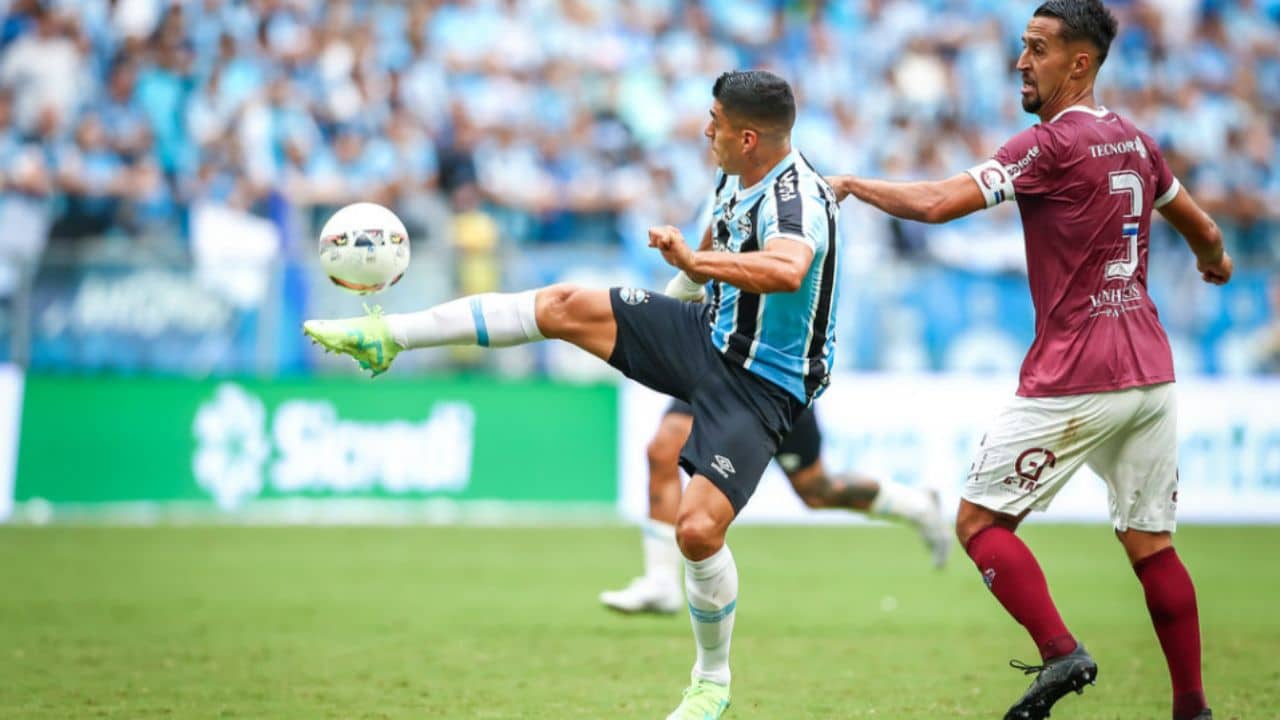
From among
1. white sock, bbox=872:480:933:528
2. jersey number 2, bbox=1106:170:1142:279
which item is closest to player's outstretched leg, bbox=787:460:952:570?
white sock, bbox=872:480:933:528

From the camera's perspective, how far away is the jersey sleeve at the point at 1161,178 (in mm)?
6254

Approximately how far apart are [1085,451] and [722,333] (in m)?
1.53

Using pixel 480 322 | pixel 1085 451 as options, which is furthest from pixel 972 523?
pixel 480 322

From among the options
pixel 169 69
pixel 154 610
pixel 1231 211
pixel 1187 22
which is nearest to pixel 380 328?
pixel 154 610

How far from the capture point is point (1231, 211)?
19188mm

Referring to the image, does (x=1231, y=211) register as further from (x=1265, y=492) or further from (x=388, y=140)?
(x=388, y=140)

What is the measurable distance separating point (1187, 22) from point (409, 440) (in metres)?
13.6

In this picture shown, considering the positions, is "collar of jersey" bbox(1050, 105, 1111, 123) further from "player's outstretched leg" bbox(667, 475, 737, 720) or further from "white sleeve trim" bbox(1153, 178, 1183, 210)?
"player's outstretched leg" bbox(667, 475, 737, 720)

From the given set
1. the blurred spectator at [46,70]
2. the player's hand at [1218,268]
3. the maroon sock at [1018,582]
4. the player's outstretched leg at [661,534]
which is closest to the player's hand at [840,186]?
the maroon sock at [1018,582]

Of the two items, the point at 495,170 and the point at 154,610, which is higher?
the point at 495,170

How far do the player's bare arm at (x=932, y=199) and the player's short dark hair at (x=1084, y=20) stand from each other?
2.50ft

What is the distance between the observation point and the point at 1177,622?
240 inches

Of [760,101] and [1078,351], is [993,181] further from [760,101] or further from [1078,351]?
[760,101]

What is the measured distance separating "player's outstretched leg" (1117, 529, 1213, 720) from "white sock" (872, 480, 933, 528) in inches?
151
